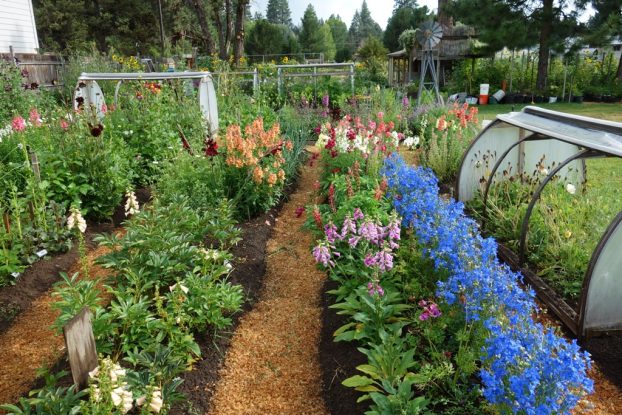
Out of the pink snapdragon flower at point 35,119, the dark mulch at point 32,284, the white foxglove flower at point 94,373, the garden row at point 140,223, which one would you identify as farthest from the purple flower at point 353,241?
the pink snapdragon flower at point 35,119

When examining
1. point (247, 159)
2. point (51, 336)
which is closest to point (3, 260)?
point (51, 336)

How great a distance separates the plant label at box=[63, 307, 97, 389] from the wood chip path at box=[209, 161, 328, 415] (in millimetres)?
802

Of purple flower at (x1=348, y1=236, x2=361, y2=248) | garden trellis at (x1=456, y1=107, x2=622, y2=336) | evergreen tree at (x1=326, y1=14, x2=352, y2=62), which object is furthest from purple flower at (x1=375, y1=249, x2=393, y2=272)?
evergreen tree at (x1=326, y1=14, x2=352, y2=62)

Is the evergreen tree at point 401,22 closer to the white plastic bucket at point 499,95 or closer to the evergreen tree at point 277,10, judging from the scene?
the white plastic bucket at point 499,95

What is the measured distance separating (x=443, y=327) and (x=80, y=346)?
5.80 ft

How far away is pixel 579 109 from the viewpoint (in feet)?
49.7

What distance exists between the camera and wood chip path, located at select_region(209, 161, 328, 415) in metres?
2.73

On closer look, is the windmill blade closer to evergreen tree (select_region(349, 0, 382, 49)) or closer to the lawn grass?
the lawn grass

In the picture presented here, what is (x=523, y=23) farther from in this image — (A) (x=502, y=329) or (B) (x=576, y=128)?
(A) (x=502, y=329)

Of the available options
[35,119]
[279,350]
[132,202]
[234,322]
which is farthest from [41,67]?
[279,350]

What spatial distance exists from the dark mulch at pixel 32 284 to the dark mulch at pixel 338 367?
219cm

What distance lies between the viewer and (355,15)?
102 meters

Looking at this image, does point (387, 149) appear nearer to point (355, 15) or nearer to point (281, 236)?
point (281, 236)

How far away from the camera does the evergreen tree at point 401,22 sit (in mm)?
37781
